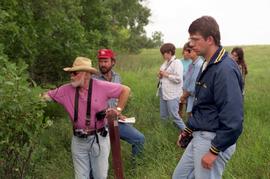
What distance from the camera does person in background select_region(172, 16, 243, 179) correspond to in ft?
11.4

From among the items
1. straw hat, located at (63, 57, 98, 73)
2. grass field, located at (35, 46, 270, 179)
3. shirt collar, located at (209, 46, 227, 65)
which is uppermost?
shirt collar, located at (209, 46, 227, 65)

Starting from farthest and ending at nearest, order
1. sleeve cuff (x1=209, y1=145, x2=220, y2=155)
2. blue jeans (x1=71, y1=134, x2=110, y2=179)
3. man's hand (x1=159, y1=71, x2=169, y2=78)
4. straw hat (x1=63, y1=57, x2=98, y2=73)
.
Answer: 1. man's hand (x1=159, y1=71, x2=169, y2=78)
2. blue jeans (x1=71, y1=134, x2=110, y2=179)
3. straw hat (x1=63, y1=57, x2=98, y2=73)
4. sleeve cuff (x1=209, y1=145, x2=220, y2=155)

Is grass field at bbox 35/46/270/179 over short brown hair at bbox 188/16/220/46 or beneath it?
beneath

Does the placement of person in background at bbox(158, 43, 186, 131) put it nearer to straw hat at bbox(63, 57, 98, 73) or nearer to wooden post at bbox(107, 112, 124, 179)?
straw hat at bbox(63, 57, 98, 73)

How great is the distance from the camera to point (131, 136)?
6.34 m

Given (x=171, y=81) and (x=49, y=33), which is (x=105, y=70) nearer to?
(x=171, y=81)

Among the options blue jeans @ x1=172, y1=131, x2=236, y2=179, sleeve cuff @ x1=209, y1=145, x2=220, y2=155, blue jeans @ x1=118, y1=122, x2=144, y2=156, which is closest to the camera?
sleeve cuff @ x1=209, y1=145, x2=220, y2=155

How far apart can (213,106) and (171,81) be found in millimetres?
4340

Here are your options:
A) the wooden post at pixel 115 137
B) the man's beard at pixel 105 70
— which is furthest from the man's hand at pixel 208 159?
the man's beard at pixel 105 70

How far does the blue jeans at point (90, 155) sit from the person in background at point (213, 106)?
1.46 m

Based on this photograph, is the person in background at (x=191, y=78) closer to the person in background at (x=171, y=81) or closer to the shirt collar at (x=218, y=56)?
the person in background at (x=171, y=81)

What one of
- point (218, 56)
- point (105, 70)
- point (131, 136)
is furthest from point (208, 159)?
point (131, 136)

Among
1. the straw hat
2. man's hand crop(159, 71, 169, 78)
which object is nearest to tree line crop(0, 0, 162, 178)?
the straw hat

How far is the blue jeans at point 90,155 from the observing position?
204 inches
